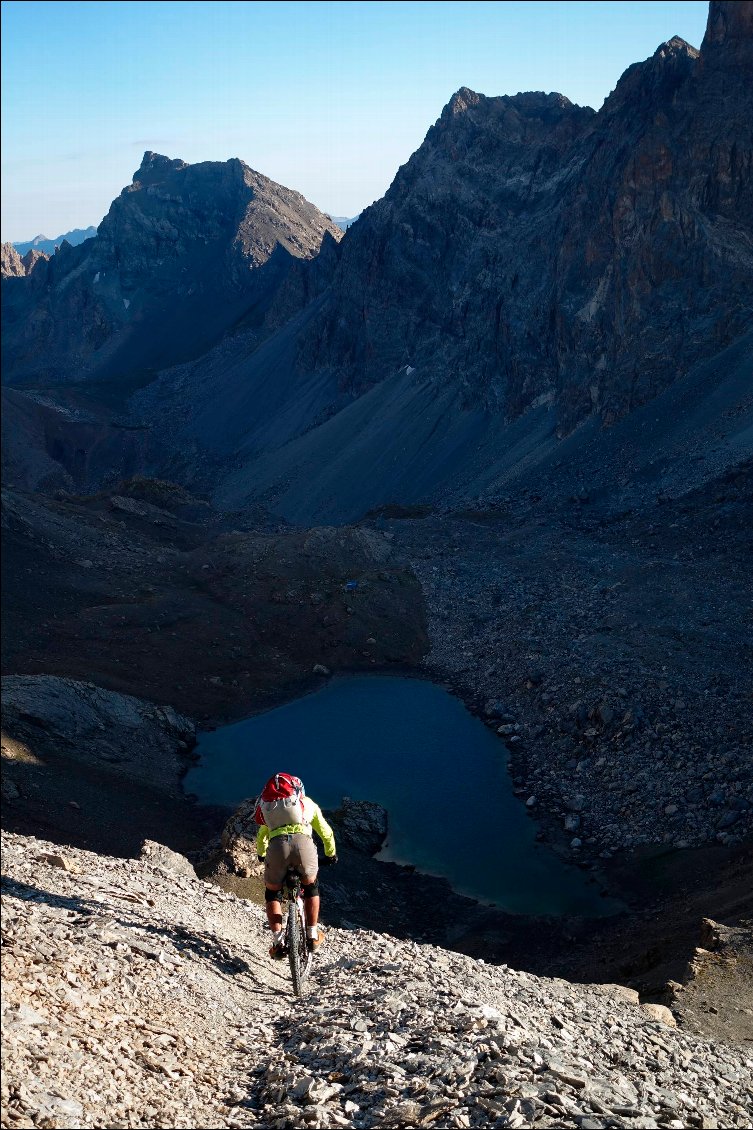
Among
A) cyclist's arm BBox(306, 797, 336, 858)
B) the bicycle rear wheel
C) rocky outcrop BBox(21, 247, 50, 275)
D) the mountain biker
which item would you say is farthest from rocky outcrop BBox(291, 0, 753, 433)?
rocky outcrop BBox(21, 247, 50, 275)

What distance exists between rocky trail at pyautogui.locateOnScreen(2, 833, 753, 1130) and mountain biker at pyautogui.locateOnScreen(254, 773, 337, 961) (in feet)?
2.14

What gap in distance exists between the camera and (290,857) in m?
11.6

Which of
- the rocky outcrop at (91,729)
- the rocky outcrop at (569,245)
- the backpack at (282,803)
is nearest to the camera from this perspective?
the backpack at (282,803)

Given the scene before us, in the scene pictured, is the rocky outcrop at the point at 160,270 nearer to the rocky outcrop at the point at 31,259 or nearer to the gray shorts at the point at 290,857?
the rocky outcrop at the point at 31,259

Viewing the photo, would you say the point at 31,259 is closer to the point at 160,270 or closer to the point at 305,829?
the point at 160,270

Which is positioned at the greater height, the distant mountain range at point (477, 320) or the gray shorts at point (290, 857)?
the distant mountain range at point (477, 320)

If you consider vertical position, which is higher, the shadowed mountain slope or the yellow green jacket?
the shadowed mountain slope

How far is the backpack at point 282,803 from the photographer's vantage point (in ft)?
37.5

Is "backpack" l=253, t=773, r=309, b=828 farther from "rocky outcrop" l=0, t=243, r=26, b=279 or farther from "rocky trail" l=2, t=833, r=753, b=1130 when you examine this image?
"rocky outcrop" l=0, t=243, r=26, b=279

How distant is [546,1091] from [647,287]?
5950 centimetres

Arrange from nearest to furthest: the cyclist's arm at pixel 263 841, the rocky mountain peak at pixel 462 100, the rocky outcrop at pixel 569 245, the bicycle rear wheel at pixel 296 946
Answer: the bicycle rear wheel at pixel 296 946, the cyclist's arm at pixel 263 841, the rocky outcrop at pixel 569 245, the rocky mountain peak at pixel 462 100

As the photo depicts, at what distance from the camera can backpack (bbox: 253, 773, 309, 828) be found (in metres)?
11.4

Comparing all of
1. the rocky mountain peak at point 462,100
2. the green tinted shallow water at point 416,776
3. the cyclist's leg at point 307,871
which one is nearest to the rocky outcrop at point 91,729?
the green tinted shallow water at point 416,776

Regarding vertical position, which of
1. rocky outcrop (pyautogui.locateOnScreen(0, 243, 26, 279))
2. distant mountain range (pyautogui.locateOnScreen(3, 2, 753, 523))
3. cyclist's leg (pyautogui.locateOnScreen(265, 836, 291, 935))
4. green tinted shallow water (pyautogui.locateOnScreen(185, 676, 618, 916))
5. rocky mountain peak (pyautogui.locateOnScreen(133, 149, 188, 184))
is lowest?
green tinted shallow water (pyautogui.locateOnScreen(185, 676, 618, 916))
